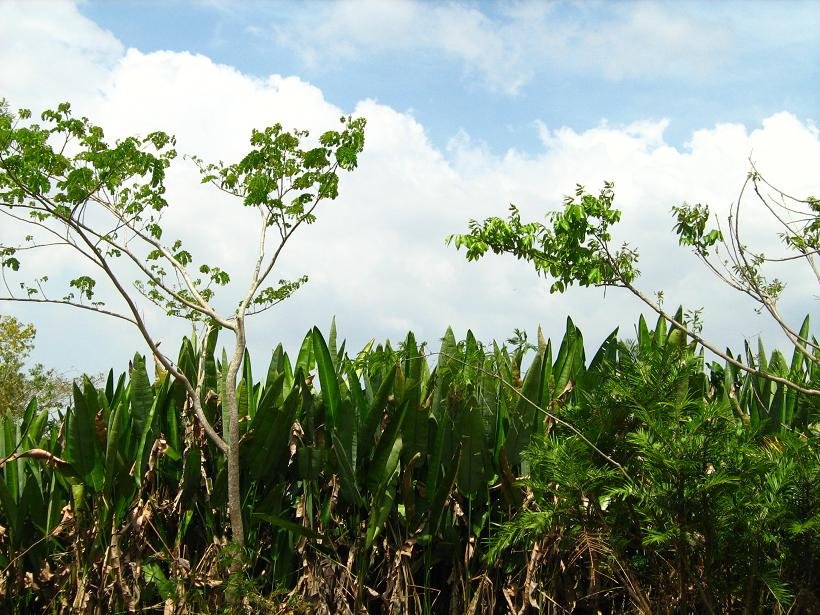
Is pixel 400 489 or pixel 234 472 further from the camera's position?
pixel 400 489

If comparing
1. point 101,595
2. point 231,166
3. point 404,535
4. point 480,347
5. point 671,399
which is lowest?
point 101,595

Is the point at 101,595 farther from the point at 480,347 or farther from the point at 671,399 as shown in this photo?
the point at 671,399

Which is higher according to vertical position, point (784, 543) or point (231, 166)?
point (231, 166)

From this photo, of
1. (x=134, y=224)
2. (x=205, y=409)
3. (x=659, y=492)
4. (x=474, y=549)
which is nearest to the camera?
(x=659, y=492)

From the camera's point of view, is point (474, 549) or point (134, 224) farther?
point (134, 224)

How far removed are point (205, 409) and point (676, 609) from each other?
2604 millimetres

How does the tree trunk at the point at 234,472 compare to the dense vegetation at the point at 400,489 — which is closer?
the dense vegetation at the point at 400,489

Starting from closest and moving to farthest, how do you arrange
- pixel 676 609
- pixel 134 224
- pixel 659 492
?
pixel 659 492
pixel 676 609
pixel 134 224

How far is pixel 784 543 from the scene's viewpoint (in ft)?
12.3

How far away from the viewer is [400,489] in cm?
464

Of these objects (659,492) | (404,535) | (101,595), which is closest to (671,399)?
(659,492)

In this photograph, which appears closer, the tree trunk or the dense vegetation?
the dense vegetation

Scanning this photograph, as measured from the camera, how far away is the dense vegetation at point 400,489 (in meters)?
3.96

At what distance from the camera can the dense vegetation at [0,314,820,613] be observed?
13.0 feet
